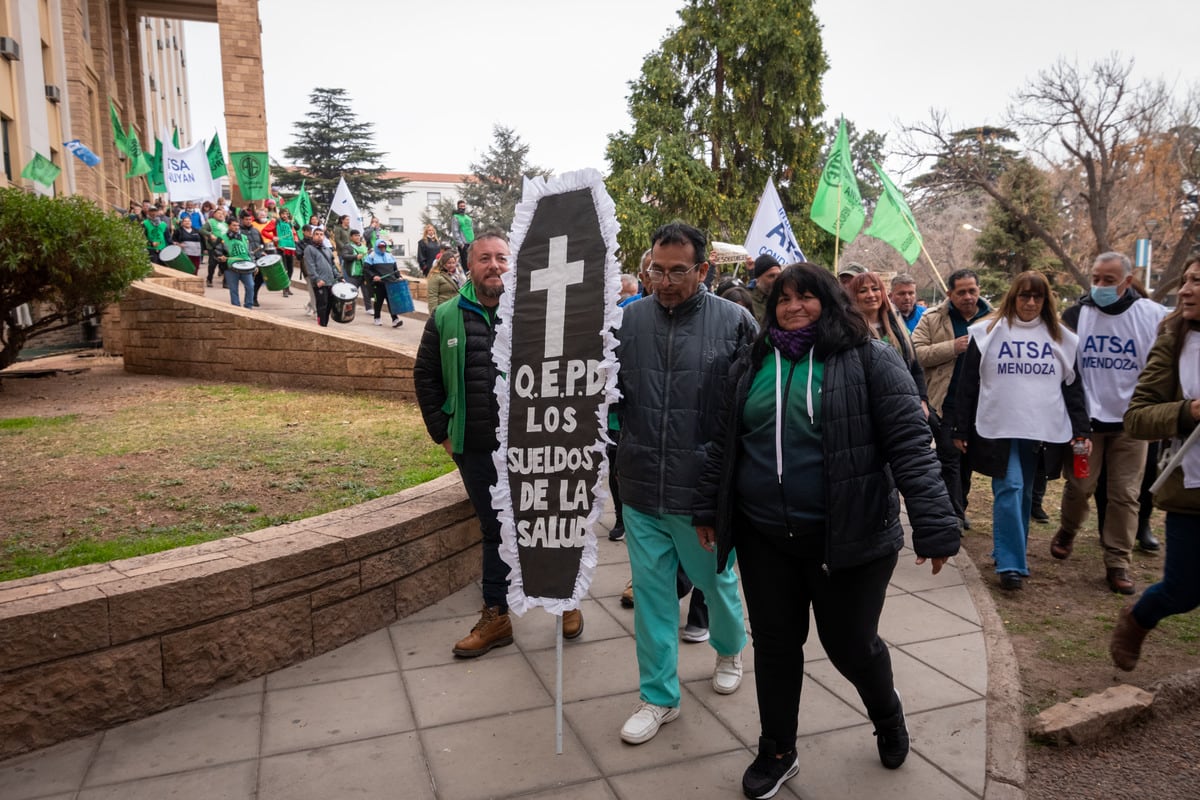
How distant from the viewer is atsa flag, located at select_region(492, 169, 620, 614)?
11.0 feet

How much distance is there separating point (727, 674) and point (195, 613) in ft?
7.74

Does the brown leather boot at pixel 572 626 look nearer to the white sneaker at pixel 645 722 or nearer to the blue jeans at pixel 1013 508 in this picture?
the white sneaker at pixel 645 722

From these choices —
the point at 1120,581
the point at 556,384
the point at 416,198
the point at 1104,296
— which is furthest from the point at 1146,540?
the point at 416,198

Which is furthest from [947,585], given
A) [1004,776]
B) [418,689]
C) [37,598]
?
[37,598]

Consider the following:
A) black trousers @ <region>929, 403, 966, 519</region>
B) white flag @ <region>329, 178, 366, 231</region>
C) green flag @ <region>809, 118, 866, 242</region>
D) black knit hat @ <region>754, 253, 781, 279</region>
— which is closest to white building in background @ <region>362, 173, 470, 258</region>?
white flag @ <region>329, 178, 366, 231</region>

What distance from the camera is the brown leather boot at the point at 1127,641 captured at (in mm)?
3857

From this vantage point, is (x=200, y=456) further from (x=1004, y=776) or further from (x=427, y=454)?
(x=1004, y=776)

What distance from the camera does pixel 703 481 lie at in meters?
3.14

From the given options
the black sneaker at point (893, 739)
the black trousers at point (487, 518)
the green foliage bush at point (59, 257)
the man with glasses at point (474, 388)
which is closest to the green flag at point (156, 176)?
the green foliage bush at point (59, 257)

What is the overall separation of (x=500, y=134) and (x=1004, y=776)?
189ft

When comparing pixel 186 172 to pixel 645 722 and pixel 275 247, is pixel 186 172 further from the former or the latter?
pixel 645 722

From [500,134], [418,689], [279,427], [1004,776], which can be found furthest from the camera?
[500,134]

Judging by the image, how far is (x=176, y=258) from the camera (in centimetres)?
1875

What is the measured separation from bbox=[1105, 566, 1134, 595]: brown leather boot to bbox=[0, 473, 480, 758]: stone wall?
4156mm
